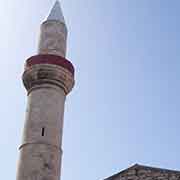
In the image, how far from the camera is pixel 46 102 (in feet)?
37.5

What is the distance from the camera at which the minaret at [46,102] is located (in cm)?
1068

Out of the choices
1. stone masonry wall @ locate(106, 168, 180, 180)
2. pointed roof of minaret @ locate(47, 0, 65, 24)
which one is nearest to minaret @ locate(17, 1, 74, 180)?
pointed roof of minaret @ locate(47, 0, 65, 24)

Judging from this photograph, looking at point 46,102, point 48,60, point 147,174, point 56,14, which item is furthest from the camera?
point 56,14

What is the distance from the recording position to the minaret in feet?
35.0

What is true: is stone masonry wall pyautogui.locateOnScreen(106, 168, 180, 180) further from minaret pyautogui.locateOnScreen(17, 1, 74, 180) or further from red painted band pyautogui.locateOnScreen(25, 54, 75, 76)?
red painted band pyautogui.locateOnScreen(25, 54, 75, 76)

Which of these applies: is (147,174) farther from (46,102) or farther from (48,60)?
(48,60)

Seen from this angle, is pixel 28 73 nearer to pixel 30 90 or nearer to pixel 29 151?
pixel 30 90

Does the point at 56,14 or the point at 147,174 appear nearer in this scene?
the point at 147,174

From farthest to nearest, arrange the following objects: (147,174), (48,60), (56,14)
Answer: (56,14)
(48,60)
(147,174)

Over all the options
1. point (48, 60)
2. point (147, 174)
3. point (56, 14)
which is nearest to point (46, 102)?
point (48, 60)

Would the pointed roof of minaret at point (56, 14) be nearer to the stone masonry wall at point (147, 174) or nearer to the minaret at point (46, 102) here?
the minaret at point (46, 102)

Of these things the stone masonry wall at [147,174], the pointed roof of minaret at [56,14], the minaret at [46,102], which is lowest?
the stone masonry wall at [147,174]

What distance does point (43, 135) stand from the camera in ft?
36.1

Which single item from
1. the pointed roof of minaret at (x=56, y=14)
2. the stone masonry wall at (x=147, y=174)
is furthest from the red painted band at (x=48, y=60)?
the stone masonry wall at (x=147, y=174)
